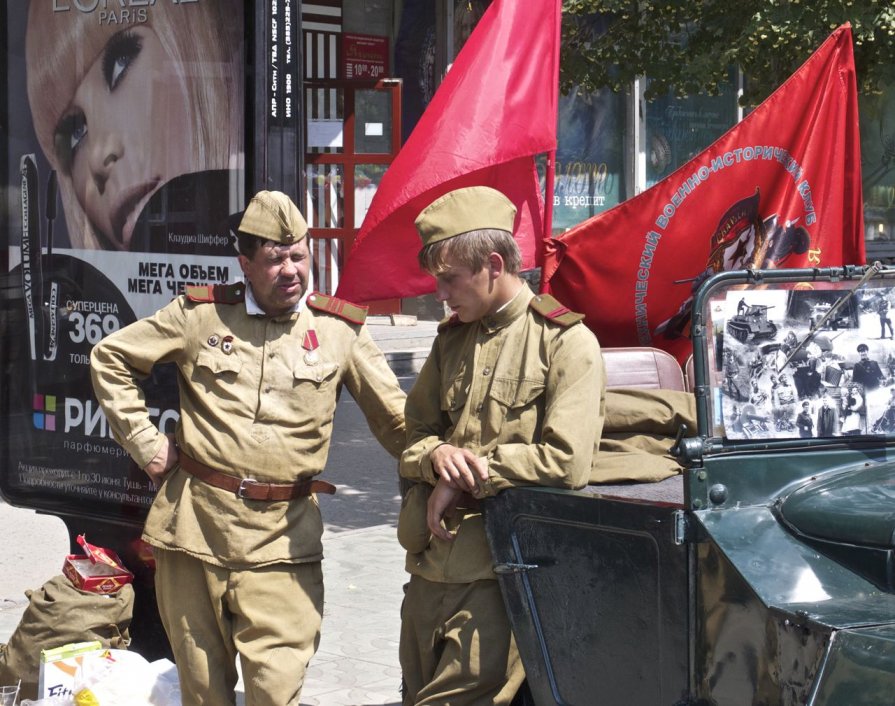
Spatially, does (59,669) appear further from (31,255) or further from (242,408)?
(31,255)

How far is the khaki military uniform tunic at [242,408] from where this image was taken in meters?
3.94

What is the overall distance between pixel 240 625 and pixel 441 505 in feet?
2.75

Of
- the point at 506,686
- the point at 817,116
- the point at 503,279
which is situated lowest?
the point at 506,686

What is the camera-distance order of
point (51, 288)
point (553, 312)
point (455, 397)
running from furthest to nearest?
point (51, 288)
point (455, 397)
point (553, 312)

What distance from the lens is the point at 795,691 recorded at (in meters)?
2.66

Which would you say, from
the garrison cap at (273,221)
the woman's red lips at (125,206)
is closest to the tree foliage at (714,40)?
the woman's red lips at (125,206)

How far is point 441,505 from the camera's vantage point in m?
3.48

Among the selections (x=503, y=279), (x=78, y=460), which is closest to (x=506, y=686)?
(x=503, y=279)

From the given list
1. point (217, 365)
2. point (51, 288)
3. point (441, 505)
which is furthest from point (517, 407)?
point (51, 288)

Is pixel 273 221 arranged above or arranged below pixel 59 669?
above

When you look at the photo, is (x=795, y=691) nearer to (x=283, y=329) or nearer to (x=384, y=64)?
(x=283, y=329)

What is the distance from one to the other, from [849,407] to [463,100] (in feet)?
6.83

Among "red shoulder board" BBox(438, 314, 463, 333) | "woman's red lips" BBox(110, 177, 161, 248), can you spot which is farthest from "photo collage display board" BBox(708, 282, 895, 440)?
"woman's red lips" BBox(110, 177, 161, 248)

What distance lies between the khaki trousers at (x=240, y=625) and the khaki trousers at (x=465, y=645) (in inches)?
20.0
